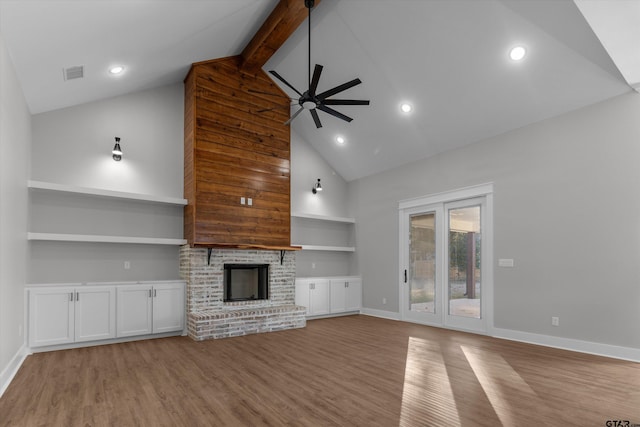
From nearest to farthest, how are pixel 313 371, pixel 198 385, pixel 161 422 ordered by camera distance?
pixel 161 422, pixel 198 385, pixel 313 371

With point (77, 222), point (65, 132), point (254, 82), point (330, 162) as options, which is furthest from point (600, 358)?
point (65, 132)

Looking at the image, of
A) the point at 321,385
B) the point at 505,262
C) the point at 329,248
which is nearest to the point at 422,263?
the point at 505,262

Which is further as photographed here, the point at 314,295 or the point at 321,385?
the point at 314,295

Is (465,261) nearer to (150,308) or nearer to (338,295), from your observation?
(338,295)

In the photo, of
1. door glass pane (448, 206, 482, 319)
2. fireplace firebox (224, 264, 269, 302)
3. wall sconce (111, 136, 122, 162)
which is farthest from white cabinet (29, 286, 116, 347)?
door glass pane (448, 206, 482, 319)

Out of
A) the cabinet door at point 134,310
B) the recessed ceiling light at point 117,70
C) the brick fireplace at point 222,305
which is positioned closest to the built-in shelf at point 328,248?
the brick fireplace at point 222,305

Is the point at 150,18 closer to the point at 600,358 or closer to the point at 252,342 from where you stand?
the point at 252,342

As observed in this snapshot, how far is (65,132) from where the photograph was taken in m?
5.59

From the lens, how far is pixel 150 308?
578cm

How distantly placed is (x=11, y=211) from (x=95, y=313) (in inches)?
78.4

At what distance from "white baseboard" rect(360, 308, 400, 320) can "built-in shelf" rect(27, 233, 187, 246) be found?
4.21 meters

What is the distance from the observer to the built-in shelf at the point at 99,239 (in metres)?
5.04

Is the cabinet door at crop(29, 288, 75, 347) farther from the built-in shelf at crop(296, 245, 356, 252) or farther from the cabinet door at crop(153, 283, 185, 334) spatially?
the built-in shelf at crop(296, 245, 356, 252)

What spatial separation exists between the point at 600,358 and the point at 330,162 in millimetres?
5997
